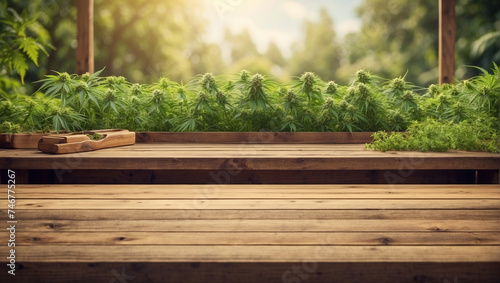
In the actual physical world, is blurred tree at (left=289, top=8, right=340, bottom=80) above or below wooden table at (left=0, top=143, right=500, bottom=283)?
above

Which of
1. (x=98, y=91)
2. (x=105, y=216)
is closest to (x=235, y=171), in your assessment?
(x=105, y=216)

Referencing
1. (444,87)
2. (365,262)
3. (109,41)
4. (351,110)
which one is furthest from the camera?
(109,41)

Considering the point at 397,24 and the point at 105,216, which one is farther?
the point at 397,24

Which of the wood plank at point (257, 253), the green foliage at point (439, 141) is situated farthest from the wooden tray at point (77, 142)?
the green foliage at point (439, 141)

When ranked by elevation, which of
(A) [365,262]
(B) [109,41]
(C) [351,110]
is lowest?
(A) [365,262]

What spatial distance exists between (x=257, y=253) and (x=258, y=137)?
88.1 inches

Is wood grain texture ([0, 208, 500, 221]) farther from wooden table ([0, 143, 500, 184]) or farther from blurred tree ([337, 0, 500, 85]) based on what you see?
blurred tree ([337, 0, 500, 85])

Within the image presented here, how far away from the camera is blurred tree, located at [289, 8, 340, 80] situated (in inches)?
2333

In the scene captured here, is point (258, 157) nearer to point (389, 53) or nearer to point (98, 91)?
point (98, 91)

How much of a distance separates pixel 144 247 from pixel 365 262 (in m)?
0.81

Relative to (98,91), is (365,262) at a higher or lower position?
lower

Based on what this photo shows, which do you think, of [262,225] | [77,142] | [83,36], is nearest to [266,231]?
[262,225]

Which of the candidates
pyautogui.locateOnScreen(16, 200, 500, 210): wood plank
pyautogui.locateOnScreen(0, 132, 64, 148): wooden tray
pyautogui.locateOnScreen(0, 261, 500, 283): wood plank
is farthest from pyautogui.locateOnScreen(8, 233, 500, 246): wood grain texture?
pyautogui.locateOnScreen(0, 132, 64, 148): wooden tray

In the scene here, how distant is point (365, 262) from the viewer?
1417 mm
